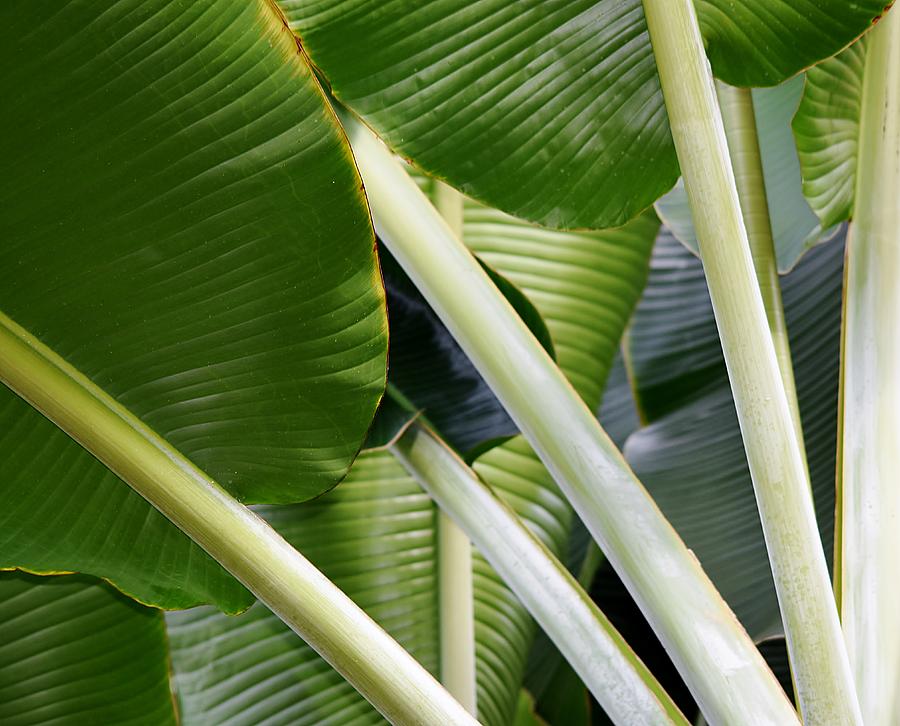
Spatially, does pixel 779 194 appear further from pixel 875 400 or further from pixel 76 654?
pixel 76 654

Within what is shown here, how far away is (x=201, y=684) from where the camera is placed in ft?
1.86

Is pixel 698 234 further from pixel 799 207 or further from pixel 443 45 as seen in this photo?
pixel 799 207

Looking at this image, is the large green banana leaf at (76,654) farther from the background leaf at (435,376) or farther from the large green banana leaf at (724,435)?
the large green banana leaf at (724,435)

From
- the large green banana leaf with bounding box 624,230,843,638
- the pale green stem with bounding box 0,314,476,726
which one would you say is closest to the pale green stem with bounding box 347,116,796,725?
the pale green stem with bounding box 0,314,476,726

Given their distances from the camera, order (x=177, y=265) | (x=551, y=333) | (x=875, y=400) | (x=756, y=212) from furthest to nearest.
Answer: (x=551, y=333)
(x=756, y=212)
(x=875, y=400)
(x=177, y=265)

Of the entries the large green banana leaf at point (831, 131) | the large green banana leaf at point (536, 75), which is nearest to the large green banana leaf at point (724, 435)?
the large green banana leaf at point (831, 131)

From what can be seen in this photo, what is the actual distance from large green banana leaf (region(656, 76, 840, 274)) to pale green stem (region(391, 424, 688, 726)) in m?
0.33

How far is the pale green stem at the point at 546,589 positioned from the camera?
0.39 metres

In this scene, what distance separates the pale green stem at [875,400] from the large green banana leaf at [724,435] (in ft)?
0.91

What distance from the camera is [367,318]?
0.36m

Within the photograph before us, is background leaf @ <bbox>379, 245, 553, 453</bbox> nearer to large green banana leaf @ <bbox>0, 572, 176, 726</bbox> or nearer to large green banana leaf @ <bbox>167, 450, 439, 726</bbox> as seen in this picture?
large green banana leaf @ <bbox>167, 450, 439, 726</bbox>

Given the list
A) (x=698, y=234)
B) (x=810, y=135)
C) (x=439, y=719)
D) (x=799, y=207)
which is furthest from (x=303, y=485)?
(x=799, y=207)

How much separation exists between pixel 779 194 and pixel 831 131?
188 millimetres

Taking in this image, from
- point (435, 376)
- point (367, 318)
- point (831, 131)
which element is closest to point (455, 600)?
point (435, 376)
